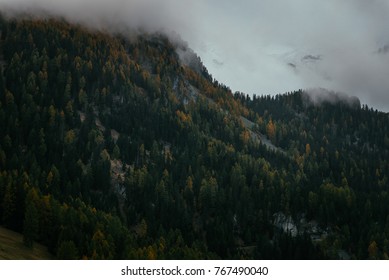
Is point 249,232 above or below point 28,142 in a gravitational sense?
below

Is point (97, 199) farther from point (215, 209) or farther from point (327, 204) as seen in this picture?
point (327, 204)

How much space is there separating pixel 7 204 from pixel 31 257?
28.6 meters

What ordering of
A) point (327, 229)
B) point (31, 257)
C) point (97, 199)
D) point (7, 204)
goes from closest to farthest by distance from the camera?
point (31, 257) → point (7, 204) → point (97, 199) → point (327, 229)
